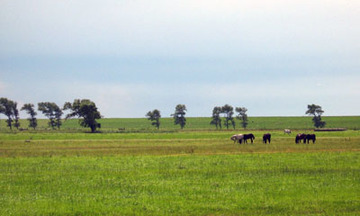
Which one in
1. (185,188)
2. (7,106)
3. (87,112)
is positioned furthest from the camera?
(7,106)

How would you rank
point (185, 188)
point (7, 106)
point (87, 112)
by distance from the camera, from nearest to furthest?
1. point (185, 188)
2. point (87, 112)
3. point (7, 106)

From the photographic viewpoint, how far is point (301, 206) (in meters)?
15.8

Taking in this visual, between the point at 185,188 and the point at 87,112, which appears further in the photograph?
the point at 87,112

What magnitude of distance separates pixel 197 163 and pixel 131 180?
800 centimetres

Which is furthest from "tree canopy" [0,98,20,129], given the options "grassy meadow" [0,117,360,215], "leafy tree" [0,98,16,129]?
"grassy meadow" [0,117,360,215]

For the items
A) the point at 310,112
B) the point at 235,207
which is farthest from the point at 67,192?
the point at 310,112

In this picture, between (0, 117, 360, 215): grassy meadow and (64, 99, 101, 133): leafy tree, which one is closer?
(0, 117, 360, 215): grassy meadow

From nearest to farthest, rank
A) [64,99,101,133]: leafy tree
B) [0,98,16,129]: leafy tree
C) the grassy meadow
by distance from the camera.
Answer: the grassy meadow < [64,99,101,133]: leafy tree < [0,98,16,129]: leafy tree

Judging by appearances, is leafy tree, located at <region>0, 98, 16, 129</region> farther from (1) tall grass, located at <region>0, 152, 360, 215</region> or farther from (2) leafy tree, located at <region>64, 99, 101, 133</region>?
(1) tall grass, located at <region>0, 152, 360, 215</region>

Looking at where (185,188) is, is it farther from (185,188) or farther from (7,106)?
(7,106)

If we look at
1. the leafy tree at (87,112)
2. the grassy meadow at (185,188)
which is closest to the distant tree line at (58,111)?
the leafy tree at (87,112)

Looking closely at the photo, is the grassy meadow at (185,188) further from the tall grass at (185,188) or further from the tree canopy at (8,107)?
the tree canopy at (8,107)

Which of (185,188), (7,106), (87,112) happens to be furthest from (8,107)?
(185,188)

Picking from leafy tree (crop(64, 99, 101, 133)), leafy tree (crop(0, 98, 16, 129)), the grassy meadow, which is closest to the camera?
the grassy meadow
